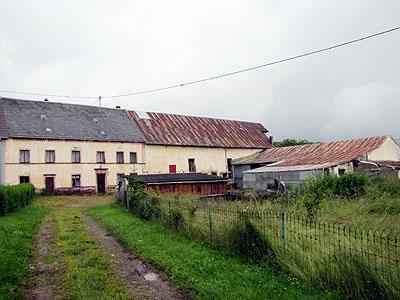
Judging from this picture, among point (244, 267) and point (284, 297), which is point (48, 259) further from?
point (284, 297)

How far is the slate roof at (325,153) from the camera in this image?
29125mm

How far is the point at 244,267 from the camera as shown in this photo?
7641mm

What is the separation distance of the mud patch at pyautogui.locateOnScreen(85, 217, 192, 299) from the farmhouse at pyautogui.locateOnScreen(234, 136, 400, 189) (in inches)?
744

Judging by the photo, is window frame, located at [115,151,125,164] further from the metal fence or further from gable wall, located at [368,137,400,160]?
the metal fence

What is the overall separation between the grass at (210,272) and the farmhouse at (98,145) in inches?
775

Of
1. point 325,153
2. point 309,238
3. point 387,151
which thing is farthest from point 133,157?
point 309,238

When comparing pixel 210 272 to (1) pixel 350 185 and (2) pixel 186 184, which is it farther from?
(2) pixel 186 184

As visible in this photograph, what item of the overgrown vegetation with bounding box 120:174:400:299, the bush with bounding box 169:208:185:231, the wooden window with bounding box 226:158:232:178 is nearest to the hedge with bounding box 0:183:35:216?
the overgrown vegetation with bounding box 120:174:400:299

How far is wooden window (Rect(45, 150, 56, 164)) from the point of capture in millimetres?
34094

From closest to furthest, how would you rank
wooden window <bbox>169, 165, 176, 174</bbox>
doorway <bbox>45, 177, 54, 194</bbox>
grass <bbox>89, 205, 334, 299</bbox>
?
grass <bbox>89, 205, 334, 299</bbox> → doorway <bbox>45, 177, 54, 194</bbox> → wooden window <bbox>169, 165, 176, 174</bbox>

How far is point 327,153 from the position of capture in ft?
107

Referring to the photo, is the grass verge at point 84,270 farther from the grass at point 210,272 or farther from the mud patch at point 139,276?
the grass at point 210,272

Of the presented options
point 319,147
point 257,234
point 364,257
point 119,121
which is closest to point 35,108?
point 119,121

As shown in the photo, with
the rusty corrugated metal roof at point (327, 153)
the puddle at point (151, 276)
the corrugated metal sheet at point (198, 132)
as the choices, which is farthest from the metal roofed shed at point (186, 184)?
the puddle at point (151, 276)
